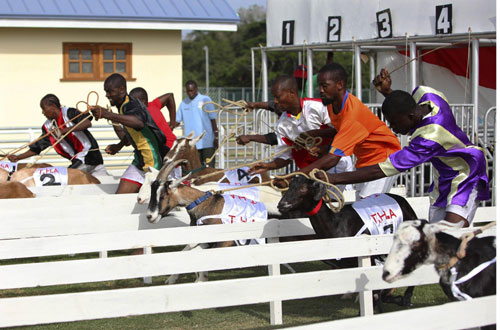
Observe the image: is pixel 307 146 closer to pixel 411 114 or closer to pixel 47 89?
pixel 411 114

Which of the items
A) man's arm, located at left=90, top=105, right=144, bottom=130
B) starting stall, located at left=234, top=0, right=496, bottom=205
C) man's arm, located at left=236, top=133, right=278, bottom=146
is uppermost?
starting stall, located at left=234, top=0, right=496, bottom=205

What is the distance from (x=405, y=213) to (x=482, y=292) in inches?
86.0

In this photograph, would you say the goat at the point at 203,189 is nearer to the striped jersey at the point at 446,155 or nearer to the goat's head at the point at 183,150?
the goat's head at the point at 183,150

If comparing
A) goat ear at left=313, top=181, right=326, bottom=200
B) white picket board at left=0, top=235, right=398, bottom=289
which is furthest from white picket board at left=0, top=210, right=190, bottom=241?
goat ear at left=313, top=181, right=326, bottom=200

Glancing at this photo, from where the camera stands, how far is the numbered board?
11.1 m

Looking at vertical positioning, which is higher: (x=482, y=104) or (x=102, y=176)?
(x=482, y=104)

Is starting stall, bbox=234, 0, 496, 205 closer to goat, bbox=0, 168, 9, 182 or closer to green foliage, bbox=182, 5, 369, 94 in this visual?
goat, bbox=0, 168, 9, 182

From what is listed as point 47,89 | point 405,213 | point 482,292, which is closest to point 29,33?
point 47,89

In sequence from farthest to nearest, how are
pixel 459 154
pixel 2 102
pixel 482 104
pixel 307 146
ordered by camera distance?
pixel 2 102
pixel 482 104
pixel 307 146
pixel 459 154

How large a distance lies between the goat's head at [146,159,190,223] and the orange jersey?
1.74 meters

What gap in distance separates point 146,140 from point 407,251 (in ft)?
16.2

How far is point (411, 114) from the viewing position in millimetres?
5660

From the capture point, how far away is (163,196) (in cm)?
718

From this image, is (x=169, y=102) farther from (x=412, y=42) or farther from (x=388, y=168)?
(x=388, y=168)
